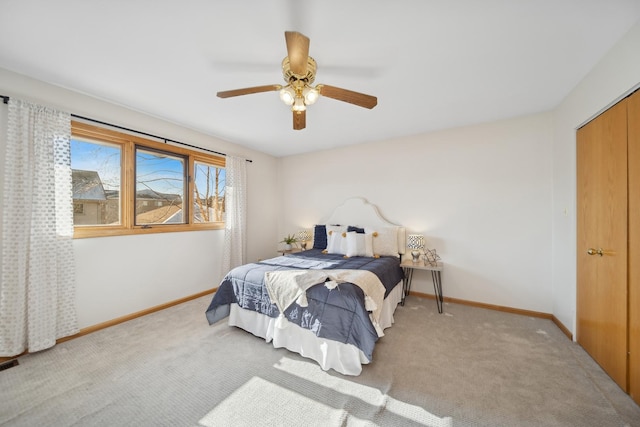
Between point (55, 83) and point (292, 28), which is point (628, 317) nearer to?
point (292, 28)

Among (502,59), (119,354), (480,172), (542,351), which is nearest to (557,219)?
(480,172)

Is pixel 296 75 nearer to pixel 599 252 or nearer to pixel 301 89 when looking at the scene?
pixel 301 89

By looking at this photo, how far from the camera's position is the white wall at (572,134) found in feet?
5.30

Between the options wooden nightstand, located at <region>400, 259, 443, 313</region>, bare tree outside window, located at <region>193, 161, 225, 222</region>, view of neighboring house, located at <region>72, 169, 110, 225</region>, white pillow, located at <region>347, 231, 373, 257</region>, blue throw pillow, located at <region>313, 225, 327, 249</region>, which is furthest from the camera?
blue throw pillow, located at <region>313, 225, 327, 249</region>

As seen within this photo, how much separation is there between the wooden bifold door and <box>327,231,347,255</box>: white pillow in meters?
2.47

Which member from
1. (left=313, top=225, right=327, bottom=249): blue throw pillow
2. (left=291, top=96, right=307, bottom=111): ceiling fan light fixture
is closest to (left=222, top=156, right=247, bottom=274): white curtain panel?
(left=313, top=225, right=327, bottom=249): blue throw pillow

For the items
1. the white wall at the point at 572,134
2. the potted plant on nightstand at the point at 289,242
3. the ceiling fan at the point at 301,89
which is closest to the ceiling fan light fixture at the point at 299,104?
the ceiling fan at the point at 301,89

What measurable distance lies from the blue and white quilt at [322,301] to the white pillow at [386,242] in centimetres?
35

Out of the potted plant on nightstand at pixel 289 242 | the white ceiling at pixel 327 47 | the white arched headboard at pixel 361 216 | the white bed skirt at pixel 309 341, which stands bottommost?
the white bed skirt at pixel 309 341

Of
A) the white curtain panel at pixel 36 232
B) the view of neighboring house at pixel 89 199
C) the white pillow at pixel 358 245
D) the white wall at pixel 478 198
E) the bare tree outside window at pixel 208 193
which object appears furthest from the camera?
the bare tree outside window at pixel 208 193

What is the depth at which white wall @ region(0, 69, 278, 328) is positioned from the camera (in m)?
2.31

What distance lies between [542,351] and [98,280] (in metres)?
4.46

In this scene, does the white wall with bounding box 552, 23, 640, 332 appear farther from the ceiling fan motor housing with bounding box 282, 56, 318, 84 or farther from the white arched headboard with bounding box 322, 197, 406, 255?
the ceiling fan motor housing with bounding box 282, 56, 318, 84

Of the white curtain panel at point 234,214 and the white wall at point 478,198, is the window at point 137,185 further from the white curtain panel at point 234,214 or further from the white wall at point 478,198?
the white wall at point 478,198
